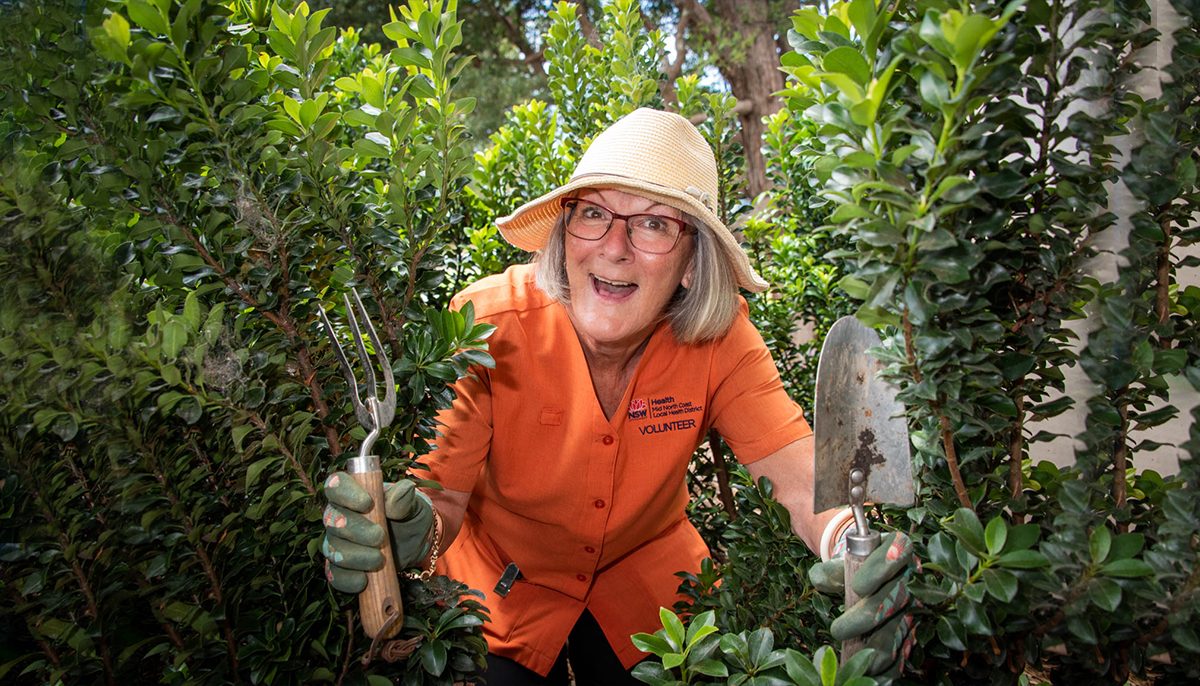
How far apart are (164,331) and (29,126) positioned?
37 centimetres

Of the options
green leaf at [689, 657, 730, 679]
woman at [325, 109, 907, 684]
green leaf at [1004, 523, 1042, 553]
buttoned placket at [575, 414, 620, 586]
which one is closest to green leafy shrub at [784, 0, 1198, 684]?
green leaf at [1004, 523, 1042, 553]

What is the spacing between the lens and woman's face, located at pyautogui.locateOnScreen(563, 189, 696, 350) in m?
2.13

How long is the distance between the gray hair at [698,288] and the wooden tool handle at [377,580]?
102 centimetres

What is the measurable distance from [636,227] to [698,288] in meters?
0.28

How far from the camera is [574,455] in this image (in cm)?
223

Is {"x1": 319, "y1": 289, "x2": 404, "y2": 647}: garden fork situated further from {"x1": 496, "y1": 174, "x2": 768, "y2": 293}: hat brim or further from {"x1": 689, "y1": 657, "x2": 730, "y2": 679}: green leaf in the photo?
{"x1": 496, "y1": 174, "x2": 768, "y2": 293}: hat brim

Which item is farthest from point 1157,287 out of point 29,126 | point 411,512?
point 29,126

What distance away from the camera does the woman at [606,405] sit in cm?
213

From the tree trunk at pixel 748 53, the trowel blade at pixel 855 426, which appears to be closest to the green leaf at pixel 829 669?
the trowel blade at pixel 855 426

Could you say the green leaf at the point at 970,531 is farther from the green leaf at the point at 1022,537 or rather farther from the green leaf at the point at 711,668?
the green leaf at the point at 711,668

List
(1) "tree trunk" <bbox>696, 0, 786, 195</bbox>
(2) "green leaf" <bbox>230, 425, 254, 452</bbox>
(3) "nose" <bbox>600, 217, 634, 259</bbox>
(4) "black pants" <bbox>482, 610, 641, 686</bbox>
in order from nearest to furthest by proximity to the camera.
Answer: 1. (2) "green leaf" <bbox>230, 425, 254, 452</bbox>
2. (3) "nose" <bbox>600, 217, 634, 259</bbox>
3. (4) "black pants" <bbox>482, 610, 641, 686</bbox>
4. (1) "tree trunk" <bbox>696, 0, 786, 195</bbox>

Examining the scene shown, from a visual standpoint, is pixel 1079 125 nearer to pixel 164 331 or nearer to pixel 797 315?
pixel 164 331

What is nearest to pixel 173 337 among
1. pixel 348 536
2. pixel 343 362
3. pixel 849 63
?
pixel 343 362

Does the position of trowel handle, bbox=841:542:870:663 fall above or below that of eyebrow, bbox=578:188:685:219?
below
